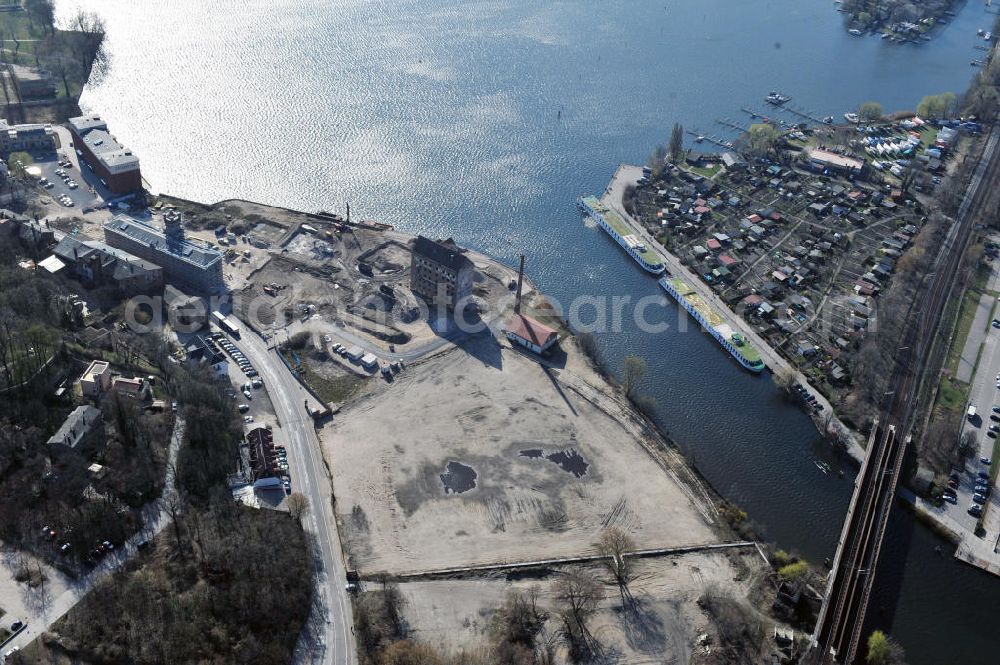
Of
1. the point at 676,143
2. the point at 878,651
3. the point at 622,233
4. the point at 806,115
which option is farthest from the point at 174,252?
the point at 806,115

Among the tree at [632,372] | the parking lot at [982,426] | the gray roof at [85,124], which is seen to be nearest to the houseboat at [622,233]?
the tree at [632,372]

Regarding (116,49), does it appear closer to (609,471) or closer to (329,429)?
(329,429)

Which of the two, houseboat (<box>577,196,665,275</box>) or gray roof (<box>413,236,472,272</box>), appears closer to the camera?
gray roof (<box>413,236,472,272</box>)

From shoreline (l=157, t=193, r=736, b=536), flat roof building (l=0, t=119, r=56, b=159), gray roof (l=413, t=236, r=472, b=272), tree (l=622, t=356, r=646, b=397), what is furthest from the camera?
flat roof building (l=0, t=119, r=56, b=159)

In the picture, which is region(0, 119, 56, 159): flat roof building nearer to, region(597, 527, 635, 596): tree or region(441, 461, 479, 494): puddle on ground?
region(441, 461, 479, 494): puddle on ground

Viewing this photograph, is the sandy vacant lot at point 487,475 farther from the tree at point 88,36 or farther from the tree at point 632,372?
the tree at point 88,36

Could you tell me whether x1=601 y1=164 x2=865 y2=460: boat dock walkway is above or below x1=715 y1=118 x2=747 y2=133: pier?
below

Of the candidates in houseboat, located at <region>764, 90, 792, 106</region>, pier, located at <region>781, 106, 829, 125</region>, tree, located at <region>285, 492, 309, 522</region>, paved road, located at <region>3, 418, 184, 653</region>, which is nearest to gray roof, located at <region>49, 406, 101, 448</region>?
paved road, located at <region>3, 418, 184, 653</region>
